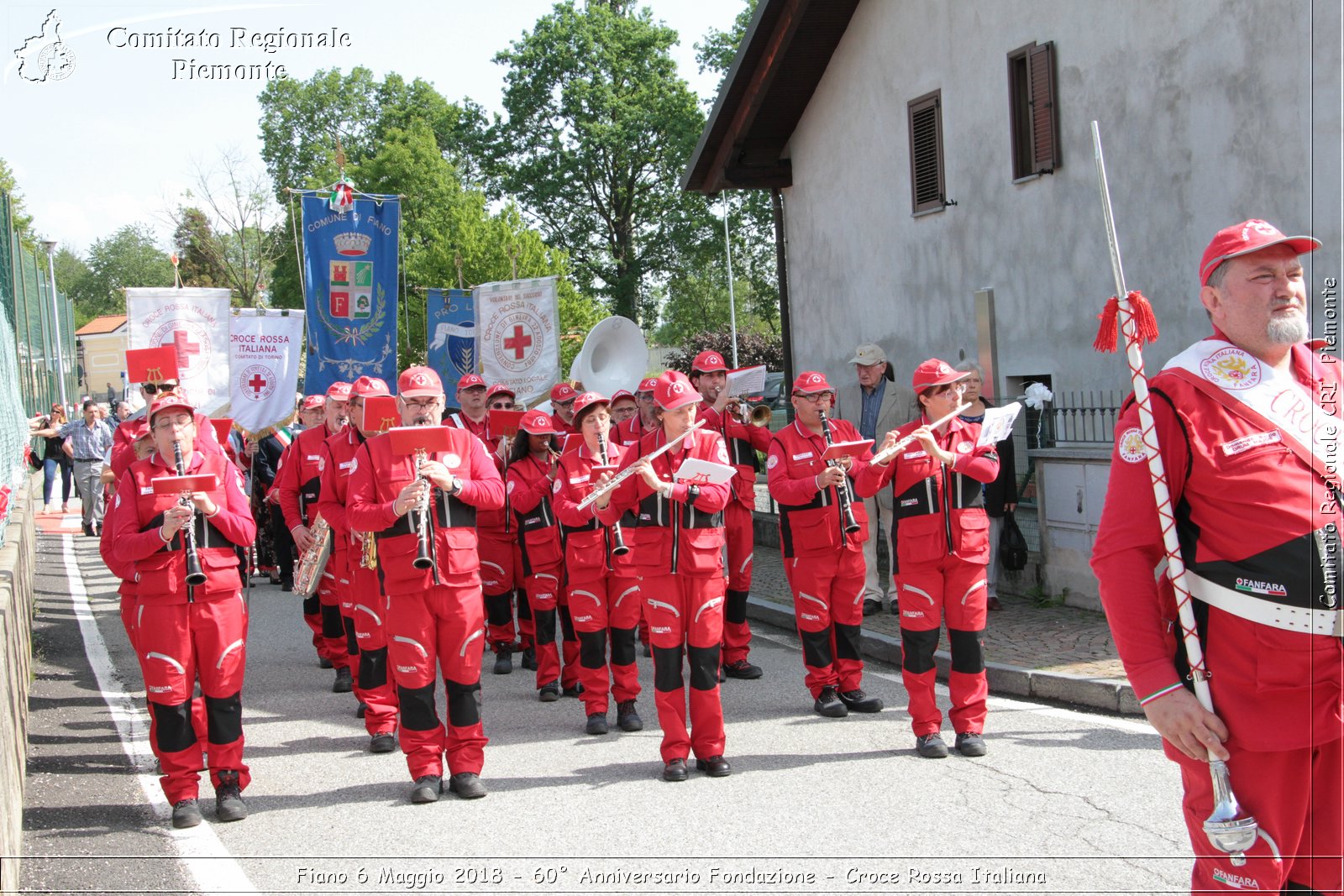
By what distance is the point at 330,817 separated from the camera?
5887 millimetres

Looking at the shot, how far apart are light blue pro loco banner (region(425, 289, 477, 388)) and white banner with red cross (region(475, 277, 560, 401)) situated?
188 cm

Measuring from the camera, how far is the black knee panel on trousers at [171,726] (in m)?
5.88

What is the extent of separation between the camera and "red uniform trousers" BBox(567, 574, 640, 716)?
7.54m

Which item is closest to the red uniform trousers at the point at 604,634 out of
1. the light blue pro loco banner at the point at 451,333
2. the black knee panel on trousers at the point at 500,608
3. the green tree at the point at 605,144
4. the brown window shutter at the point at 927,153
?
the black knee panel on trousers at the point at 500,608

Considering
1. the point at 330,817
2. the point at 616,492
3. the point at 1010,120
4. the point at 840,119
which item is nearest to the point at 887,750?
the point at 616,492

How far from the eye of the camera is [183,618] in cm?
594

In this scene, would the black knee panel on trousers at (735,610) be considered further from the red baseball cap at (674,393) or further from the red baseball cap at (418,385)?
the red baseball cap at (418,385)

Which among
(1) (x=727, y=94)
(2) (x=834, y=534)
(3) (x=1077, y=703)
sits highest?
(1) (x=727, y=94)

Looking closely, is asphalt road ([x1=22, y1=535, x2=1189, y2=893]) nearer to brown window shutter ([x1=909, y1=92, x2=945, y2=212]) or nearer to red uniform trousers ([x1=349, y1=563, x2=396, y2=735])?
red uniform trousers ([x1=349, y1=563, x2=396, y2=735])

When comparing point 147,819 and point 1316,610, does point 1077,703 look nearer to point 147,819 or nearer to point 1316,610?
point 1316,610

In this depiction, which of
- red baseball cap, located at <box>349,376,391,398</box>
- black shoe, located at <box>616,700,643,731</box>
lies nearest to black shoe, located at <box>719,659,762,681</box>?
black shoe, located at <box>616,700,643,731</box>

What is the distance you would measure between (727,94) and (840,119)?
5.03 ft

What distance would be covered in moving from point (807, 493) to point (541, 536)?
7.49 feet

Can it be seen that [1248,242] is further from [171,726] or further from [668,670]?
[171,726]
